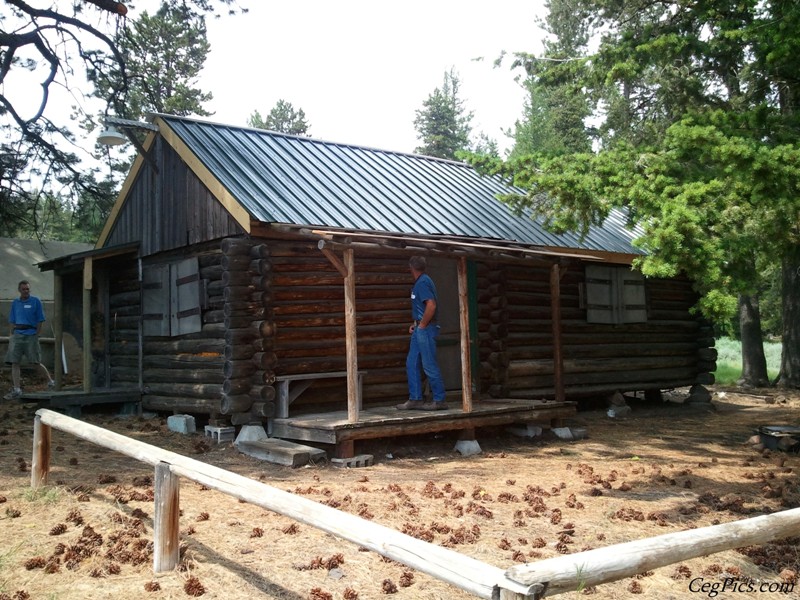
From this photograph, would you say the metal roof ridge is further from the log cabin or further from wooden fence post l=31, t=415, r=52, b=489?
A: wooden fence post l=31, t=415, r=52, b=489

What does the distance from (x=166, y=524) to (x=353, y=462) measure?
4.14 metres

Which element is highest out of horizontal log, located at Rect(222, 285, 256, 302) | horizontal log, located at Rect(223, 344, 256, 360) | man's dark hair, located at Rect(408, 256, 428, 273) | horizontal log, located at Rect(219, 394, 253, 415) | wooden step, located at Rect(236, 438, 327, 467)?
man's dark hair, located at Rect(408, 256, 428, 273)

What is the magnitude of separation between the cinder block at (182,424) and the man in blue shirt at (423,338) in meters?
3.38

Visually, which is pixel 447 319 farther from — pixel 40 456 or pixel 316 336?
pixel 40 456

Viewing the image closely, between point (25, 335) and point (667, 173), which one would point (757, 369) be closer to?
point (667, 173)

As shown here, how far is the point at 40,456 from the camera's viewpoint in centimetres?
735

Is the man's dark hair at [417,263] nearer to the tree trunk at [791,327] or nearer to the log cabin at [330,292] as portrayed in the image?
the log cabin at [330,292]

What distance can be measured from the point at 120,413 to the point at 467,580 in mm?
11487

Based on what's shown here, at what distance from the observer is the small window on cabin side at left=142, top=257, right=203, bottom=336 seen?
11.9 m

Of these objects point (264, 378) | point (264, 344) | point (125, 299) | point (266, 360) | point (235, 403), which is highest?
point (125, 299)

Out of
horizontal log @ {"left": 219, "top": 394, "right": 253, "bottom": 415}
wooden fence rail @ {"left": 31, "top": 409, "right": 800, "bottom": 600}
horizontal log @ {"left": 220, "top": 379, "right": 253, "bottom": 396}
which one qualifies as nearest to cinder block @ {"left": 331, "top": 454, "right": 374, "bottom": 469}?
horizontal log @ {"left": 219, "top": 394, "right": 253, "bottom": 415}

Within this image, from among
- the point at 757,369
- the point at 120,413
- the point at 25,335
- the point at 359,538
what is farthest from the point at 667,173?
the point at 757,369

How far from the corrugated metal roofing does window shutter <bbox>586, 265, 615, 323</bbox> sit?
0.56 metres

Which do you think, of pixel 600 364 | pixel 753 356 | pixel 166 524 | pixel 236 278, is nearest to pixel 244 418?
pixel 236 278
